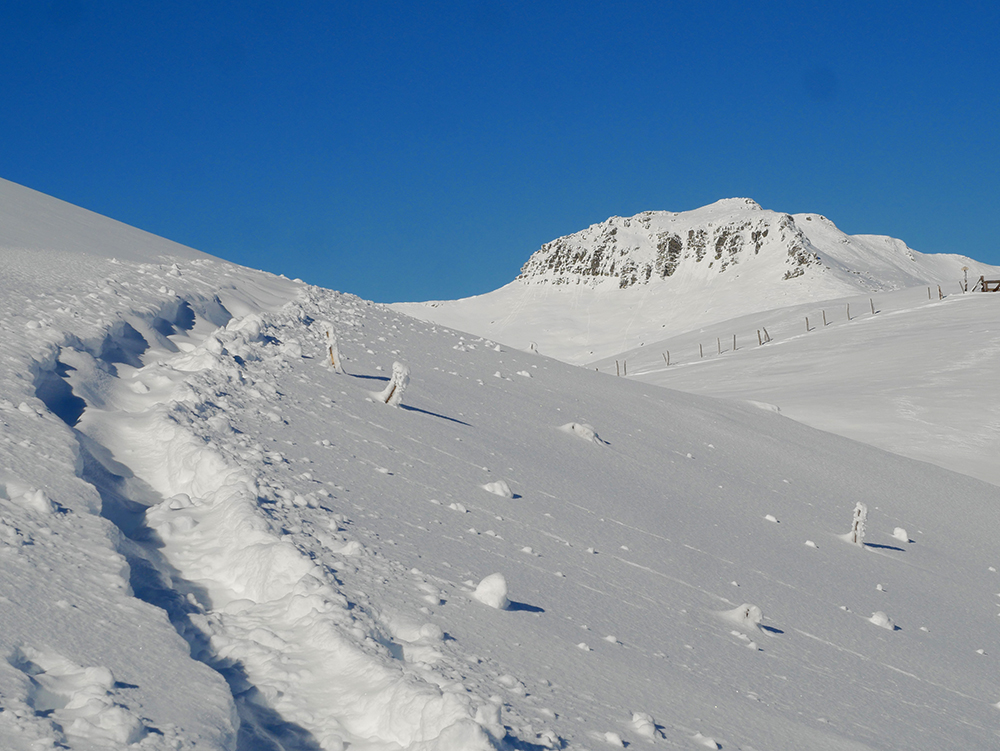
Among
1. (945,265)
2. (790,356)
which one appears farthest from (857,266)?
(790,356)

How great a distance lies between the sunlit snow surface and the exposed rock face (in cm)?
8742

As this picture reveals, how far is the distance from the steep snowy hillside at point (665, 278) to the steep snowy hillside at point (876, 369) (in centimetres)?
2751

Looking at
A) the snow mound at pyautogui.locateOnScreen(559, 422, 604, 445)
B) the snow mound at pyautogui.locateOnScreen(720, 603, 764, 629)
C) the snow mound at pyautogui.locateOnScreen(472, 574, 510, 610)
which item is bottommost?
the snow mound at pyautogui.locateOnScreen(720, 603, 764, 629)

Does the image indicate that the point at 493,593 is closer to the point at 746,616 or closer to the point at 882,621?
the point at 746,616

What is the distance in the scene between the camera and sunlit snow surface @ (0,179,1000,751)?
12.2 feet

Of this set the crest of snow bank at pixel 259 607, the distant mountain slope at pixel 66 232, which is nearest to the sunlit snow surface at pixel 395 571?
the crest of snow bank at pixel 259 607

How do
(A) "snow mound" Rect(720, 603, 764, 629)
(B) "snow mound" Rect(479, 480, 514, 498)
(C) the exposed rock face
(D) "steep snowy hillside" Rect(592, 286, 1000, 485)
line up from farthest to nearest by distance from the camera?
1. (C) the exposed rock face
2. (D) "steep snowy hillside" Rect(592, 286, 1000, 485)
3. (B) "snow mound" Rect(479, 480, 514, 498)
4. (A) "snow mound" Rect(720, 603, 764, 629)

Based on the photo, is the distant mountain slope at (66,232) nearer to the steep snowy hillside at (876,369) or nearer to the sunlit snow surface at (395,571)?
the sunlit snow surface at (395,571)

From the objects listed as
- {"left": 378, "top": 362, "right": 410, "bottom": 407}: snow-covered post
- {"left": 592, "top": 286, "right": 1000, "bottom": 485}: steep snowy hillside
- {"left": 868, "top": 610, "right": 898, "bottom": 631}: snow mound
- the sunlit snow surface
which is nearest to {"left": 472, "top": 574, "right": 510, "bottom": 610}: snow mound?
the sunlit snow surface

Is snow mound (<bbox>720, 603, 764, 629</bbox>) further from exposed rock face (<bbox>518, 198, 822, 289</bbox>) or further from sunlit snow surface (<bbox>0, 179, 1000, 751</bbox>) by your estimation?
exposed rock face (<bbox>518, 198, 822, 289</bbox>)

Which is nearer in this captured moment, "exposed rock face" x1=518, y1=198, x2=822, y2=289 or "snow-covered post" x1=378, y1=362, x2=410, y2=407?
"snow-covered post" x1=378, y1=362, x2=410, y2=407

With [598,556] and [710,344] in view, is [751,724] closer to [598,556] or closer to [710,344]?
[598,556]

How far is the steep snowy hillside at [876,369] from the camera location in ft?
74.0

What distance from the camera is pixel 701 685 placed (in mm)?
5000
